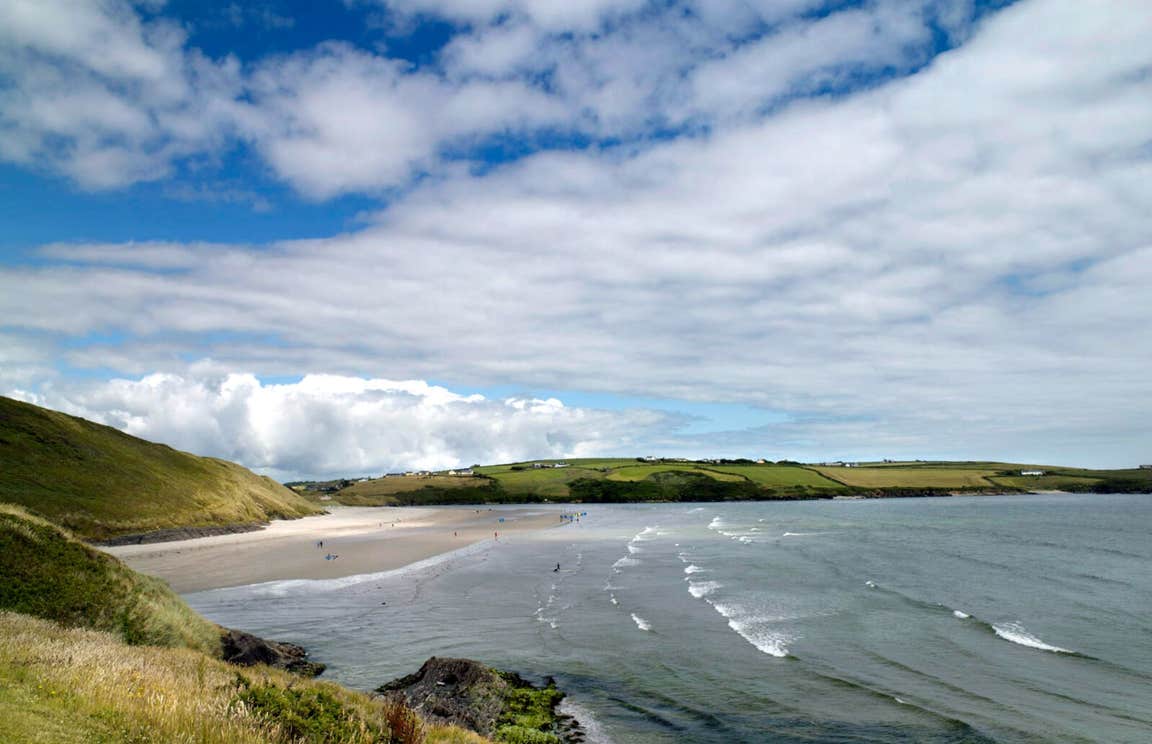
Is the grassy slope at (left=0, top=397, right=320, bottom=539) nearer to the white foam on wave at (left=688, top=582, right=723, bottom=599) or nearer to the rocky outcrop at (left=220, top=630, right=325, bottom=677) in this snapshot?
the rocky outcrop at (left=220, top=630, right=325, bottom=677)

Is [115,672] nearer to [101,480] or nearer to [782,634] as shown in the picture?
[782,634]

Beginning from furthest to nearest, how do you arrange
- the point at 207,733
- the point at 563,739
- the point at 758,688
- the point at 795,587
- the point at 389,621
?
the point at 795,587
the point at 389,621
the point at 758,688
the point at 563,739
the point at 207,733

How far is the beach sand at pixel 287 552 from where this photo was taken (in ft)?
190

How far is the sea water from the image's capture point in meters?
22.5

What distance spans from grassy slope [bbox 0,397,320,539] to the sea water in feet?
122

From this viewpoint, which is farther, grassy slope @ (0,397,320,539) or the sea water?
grassy slope @ (0,397,320,539)

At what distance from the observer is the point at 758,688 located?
2555cm

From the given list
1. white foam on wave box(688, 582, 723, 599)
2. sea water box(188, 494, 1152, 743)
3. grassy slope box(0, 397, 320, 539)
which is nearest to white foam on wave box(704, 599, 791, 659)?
sea water box(188, 494, 1152, 743)

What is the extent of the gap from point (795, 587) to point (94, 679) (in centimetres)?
4499

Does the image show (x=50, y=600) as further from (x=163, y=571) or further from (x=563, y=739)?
(x=163, y=571)

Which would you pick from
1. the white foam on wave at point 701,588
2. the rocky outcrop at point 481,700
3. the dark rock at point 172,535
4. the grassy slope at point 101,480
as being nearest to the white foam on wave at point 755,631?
the white foam on wave at point 701,588

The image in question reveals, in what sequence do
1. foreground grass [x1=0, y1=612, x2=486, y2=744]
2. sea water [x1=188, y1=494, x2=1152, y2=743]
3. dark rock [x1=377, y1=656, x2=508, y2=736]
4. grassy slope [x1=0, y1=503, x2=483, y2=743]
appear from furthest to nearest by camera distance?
sea water [x1=188, y1=494, x2=1152, y2=743]
dark rock [x1=377, y1=656, x2=508, y2=736]
grassy slope [x1=0, y1=503, x2=483, y2=743]
foreground grass [x1=0, y1=612, x2=486, y2=744]

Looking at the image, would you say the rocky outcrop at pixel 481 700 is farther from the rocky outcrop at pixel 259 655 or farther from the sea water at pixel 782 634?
the rocky outcrop at pixel 259 655

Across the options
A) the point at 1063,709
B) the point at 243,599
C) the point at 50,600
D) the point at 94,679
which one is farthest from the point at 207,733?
the point at 243,599
